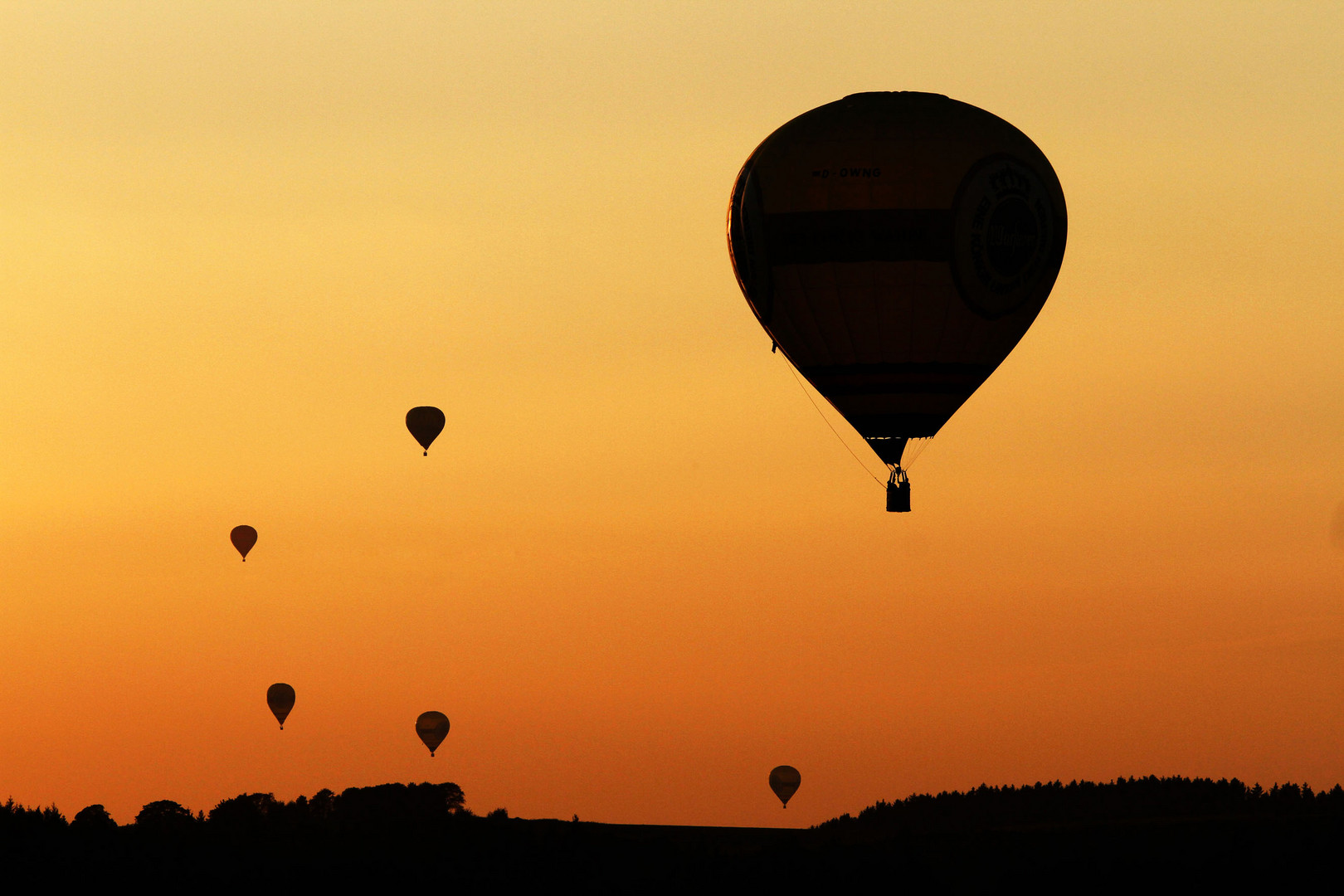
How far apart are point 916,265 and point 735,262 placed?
4.76 meters

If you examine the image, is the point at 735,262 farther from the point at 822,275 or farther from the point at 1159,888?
the point at 1159,888

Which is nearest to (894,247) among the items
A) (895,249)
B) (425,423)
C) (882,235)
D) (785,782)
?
(895,249)

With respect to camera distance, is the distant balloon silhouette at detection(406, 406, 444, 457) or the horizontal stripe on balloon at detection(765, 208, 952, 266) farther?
the distant balloon silhouette at detection(406, 406, 444, 457)

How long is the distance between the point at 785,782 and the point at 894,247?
45.6m

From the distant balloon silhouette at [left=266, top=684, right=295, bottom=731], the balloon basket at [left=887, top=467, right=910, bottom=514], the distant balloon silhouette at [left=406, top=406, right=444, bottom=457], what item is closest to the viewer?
the balloon basket at [left=887, top=467, right=910, bottom=514]

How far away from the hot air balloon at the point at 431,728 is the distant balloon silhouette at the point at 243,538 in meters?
12.8

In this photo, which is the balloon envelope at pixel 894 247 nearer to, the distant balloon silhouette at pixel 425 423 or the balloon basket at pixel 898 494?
the balloon basket at pixel 898 494

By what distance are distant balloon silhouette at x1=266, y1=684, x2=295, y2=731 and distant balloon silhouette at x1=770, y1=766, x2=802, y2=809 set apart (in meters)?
18.3

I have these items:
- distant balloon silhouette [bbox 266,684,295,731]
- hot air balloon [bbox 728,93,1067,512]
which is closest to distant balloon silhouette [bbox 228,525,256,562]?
distant balloon silhouette [bbox 266,684,295,731]

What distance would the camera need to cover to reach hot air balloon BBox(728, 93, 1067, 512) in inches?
2638

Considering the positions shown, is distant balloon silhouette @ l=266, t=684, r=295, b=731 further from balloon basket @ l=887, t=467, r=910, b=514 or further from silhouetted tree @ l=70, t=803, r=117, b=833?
balloon basket @ l=887, t=467, r=910, b=514

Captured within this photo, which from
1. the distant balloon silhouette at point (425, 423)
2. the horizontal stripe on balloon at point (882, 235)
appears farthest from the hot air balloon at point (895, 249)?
the distant balloon silhouette at point (425, 423)

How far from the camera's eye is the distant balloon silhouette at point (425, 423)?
88562 millimetres

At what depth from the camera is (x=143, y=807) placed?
438 ft
